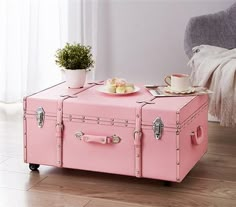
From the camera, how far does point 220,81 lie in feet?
8.93

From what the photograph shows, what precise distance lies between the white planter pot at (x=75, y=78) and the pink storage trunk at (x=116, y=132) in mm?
70

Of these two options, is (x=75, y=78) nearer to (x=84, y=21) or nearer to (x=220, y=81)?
(x=220, y=81)

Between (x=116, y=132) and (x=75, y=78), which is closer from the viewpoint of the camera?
(x=116, y=132)

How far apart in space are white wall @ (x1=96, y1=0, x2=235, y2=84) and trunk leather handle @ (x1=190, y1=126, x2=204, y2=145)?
4.26 ft

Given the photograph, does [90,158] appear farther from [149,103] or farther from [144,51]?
[144,51]

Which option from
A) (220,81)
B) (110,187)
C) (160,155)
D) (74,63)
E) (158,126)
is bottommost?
(110,187)

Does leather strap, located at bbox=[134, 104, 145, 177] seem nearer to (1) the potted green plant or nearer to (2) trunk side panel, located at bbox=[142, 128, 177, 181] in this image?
(2) trunk side panel, located at bbox=[142, 128, 177, 181]

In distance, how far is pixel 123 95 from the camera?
235 cm

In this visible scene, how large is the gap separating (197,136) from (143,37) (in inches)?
58.6

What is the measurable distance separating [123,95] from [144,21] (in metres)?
1.44

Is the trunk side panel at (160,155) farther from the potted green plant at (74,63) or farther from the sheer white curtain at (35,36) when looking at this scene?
the sheer white curtain at (35,36)

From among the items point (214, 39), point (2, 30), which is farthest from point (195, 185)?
point (2, 30)

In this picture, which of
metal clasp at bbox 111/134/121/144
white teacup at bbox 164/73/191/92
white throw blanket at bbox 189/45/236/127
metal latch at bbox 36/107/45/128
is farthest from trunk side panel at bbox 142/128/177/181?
white throw blanket at bbox 189/45/236/127

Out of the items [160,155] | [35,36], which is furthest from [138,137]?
[35,36]
